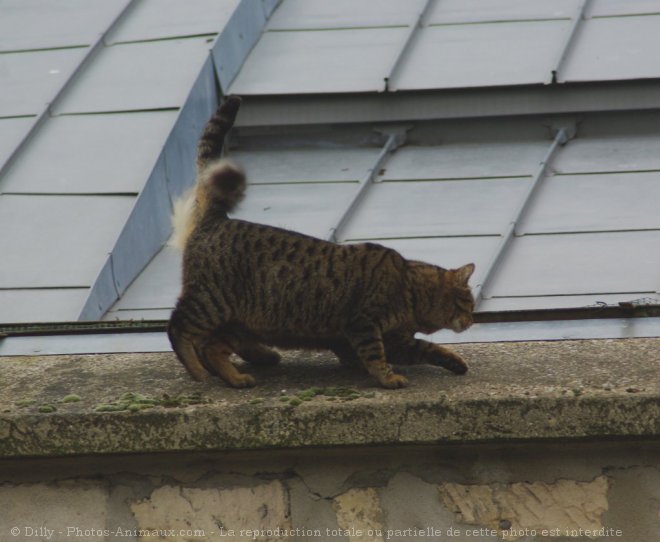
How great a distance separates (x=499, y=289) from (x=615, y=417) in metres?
2.16

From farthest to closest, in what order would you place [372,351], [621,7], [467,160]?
1. [621,7]
2. [467,160]
3. [372,351]

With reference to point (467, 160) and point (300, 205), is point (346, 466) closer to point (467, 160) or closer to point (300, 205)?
point (300, 205)

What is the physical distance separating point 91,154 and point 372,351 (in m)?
2.99

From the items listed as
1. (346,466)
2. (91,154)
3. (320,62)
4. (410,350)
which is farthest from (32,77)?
(346,466)

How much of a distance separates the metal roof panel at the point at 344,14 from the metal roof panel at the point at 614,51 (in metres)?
1.10

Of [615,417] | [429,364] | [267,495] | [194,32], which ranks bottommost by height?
[267,495]

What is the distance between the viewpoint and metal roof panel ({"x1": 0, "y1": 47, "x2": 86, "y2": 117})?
6438mm

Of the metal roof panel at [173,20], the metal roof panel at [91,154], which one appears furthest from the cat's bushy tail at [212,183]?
the metal roof panel at [173,20]

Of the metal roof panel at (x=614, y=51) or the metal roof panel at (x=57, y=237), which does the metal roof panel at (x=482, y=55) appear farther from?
the metal roof panel at (x=57, y=237)

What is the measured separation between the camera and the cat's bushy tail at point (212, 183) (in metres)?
3.79

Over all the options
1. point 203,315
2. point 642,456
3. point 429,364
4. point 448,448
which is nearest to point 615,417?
point 642,456

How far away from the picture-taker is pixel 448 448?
2.89 m

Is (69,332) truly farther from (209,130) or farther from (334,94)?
(334,94)

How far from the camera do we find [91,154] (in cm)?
591
